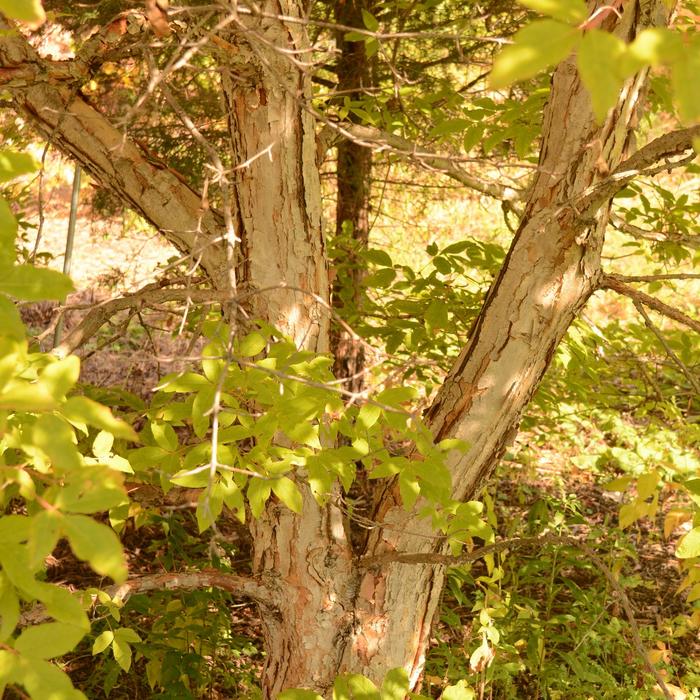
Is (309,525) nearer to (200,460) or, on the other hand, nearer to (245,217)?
(200,460)

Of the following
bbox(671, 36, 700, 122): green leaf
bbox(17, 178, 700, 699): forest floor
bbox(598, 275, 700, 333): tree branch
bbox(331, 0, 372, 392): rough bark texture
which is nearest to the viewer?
bbox(671, 36, 700, 122): green leaf

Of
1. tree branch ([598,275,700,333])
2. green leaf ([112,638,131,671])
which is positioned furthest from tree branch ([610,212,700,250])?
green leaf ([112,638,131,671])

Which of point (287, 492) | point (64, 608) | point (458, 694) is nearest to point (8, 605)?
point (64, 608)

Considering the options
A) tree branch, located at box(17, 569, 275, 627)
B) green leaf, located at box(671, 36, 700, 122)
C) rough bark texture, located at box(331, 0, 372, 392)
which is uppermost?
rough bark texture, located at box(331, 0, 372, 392)

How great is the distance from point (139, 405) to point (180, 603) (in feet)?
3.18

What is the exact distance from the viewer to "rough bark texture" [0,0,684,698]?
205 centimetres

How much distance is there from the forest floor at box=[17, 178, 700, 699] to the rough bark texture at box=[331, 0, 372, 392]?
0.94 m

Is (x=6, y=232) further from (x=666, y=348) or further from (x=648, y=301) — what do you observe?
(x=666, y=348)

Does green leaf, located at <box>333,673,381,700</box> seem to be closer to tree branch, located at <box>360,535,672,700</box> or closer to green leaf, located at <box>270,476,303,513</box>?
tree branch, located at <box>360,535,672,700</box>

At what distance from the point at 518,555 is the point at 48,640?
3.86 meters

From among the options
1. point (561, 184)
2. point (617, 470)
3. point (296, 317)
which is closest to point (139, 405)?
point (296, 317)

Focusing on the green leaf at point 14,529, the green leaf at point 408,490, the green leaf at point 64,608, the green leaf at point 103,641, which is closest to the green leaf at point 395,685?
the green leaf at point 408,490

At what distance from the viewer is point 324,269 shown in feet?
7.43

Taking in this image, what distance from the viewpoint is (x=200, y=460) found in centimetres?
173
